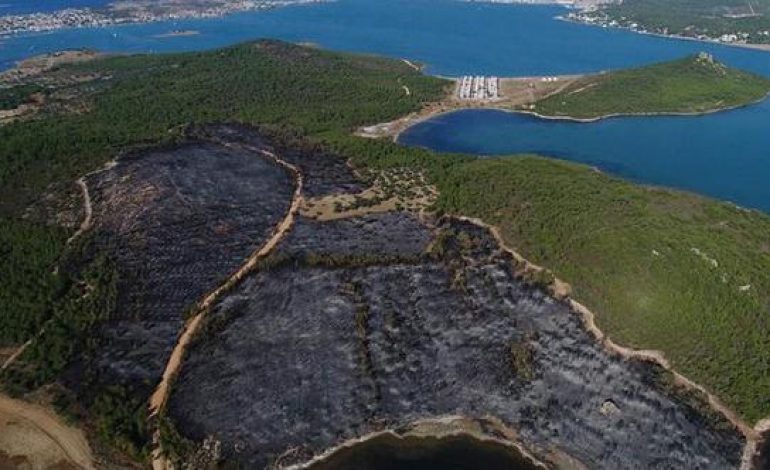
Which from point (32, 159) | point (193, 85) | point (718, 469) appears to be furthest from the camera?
point (193, 85)

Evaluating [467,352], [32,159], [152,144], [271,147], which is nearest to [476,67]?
[271,147]

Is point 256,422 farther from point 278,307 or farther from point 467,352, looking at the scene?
point 467,352

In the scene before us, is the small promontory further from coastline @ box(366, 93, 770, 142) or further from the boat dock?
the boat dock

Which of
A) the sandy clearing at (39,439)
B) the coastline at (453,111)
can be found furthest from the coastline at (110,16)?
the sandy clearing at (39,439)

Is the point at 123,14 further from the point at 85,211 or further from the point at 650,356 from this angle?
the point at 650,356

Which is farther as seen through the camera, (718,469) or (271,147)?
(271,147)

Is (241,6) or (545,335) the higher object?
(545,335)
